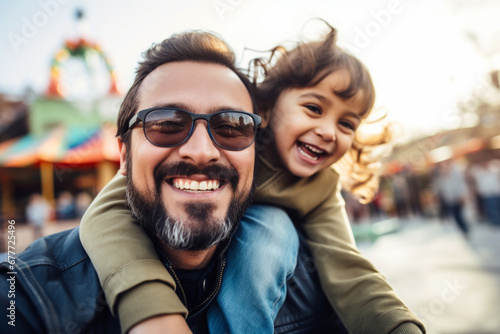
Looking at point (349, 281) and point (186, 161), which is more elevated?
point (186, 161)

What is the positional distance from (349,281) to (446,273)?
17.6 feet

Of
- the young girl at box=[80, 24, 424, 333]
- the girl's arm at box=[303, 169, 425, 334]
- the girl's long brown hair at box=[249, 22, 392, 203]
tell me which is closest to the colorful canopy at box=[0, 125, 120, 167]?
the girl's long brown hair at box=[249, 22, 392, 203]

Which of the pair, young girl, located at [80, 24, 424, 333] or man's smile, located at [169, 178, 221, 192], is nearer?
young girl, located at [80, 24, 424, 333]

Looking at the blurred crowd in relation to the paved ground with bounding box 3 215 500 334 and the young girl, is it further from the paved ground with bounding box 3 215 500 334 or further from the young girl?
the young girl

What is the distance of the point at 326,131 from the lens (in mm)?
2021

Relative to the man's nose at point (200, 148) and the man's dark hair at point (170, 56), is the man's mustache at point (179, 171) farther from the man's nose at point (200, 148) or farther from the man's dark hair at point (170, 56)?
the man's dark hair at point (170, 56)

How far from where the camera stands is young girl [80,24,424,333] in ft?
4.08

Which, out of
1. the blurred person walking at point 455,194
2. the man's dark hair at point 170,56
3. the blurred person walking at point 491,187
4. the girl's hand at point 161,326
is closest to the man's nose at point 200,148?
the man's dark hair at point 170,56

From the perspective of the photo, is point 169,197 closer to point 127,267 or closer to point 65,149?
point 127,267

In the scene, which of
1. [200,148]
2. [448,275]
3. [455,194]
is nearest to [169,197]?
[200,148]

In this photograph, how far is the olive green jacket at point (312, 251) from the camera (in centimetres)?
118

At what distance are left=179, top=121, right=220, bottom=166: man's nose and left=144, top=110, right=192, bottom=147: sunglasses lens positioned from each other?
0.04 metres

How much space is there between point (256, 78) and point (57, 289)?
1646 mm

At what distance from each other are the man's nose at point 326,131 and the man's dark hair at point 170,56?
2.25 feet
